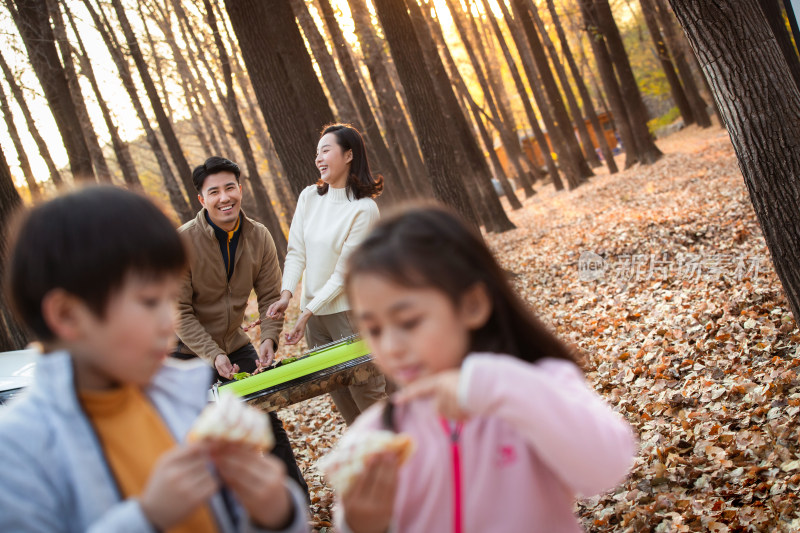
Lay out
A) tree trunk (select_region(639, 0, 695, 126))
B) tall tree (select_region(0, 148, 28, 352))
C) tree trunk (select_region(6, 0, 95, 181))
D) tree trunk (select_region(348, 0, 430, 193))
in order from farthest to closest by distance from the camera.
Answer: tree trunk (select_region(639, 0, 695, 126))
tree trunk (select_region(348, 0, 430, 193))
tree trunk (select_region(6, 0, 95, 181))
tall tree (select_region(0, 148, 28, 352))

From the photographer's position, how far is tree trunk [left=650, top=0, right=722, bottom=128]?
24984mm

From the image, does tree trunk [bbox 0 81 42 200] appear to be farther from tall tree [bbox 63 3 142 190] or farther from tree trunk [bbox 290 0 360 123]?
tree trunk [bbox 290 0 360 123]

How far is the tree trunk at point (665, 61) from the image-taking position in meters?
24.3

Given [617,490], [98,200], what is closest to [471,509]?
[98,200]

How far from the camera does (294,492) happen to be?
1.81 m

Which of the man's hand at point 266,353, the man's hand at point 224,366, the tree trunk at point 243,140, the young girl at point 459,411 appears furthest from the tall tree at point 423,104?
the young girl at point 459,411

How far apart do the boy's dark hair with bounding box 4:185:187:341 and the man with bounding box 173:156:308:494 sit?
2852 mm

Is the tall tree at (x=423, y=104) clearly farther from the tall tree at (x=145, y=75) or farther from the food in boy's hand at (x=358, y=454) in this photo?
the food in boy's hand at (x=358, y=454)

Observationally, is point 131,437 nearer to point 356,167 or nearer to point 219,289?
point 219,289

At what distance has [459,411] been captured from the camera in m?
1.55

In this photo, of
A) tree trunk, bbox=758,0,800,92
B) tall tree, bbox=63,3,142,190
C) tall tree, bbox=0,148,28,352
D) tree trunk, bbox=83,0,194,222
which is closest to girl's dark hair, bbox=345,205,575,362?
tall tree, bbox=0,148,28,352

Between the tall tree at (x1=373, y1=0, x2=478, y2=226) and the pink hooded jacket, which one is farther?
the tall tree at (x1=373, y1=0, x2=478, y2=226)

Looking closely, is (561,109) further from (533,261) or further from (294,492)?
(294,492)

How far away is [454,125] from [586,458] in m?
16.4
